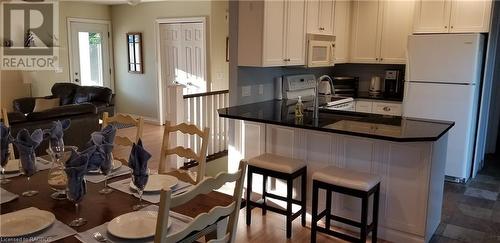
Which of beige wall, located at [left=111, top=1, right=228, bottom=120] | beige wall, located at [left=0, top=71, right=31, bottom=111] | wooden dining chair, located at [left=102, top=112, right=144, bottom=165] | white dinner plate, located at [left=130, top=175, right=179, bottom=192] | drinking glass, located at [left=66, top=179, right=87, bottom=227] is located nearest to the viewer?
drinking glass, located at [left=66, top=179, right=87, bottom=227]

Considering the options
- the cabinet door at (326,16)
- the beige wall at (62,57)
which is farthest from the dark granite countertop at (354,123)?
the beige wall at (62,57)

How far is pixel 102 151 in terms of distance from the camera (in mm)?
1780

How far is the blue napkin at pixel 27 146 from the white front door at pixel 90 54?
635 cm

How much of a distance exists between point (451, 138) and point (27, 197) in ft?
13.6

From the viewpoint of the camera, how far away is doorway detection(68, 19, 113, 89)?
25.5 ft

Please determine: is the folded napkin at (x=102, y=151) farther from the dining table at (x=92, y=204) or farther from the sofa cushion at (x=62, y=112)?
the sofa cushion at (x=62, y=112)

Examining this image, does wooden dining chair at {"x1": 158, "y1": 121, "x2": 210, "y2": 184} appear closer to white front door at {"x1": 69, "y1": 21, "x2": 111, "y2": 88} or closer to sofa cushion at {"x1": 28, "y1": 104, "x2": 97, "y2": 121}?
sofa cushion at {"x1": 28, "y1": 104, "x2": 97, "y2": 121}

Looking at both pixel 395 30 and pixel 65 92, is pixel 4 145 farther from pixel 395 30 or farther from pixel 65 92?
pixel 65 92

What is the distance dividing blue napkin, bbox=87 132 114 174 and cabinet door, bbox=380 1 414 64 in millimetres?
4089

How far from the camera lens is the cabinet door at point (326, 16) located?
176 inches

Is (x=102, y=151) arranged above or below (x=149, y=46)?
below

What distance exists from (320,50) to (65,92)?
15.0 feet

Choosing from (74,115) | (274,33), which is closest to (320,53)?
(274,33)

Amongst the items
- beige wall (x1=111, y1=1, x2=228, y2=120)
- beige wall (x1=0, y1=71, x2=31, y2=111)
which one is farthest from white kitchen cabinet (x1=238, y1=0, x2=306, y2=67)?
beige wall (x1=0, y1=71, x2=31, y2=111)
